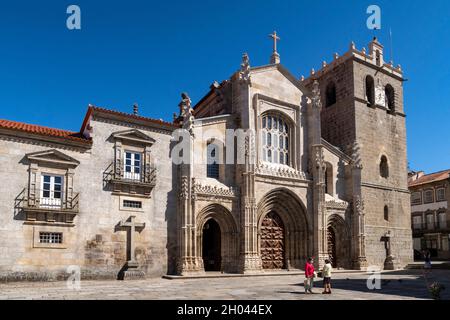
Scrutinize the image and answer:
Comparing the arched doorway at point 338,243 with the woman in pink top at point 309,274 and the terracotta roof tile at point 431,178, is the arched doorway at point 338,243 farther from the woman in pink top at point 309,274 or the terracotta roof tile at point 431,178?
the terracotta roof tile at point 431,178

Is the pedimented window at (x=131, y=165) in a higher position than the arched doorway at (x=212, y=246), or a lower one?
higher

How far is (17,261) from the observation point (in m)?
19.8

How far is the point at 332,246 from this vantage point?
3167cm

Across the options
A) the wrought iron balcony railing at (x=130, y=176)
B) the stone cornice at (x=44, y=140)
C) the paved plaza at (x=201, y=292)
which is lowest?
the paved plaza at (x=201, y=292)

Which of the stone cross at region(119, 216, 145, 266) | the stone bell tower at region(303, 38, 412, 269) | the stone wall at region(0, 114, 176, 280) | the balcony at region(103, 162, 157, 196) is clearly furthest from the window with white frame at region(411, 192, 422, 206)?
the stone cross at region(119, 216, 145, 266)

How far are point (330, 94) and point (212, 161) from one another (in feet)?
51.0

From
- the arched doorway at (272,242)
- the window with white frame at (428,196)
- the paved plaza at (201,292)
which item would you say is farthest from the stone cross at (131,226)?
the window with white frame at (428,196)

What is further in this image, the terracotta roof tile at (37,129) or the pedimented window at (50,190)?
the terracotta roof tile at (37,129)

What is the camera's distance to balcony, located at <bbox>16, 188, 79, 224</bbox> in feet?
66.5

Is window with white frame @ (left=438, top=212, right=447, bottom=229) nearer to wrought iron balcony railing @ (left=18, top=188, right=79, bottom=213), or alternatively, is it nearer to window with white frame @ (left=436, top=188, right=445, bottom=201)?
window with white frame @ (left=436, top=188, right=445, bottom=201)

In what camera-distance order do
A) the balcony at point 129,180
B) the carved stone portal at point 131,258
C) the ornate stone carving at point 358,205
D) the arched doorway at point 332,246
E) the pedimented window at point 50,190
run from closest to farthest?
the pedimented window at point 50,190, the carved stone portal at point 131,258, the balcony at point 129,180, the arched doorway at point 332,246, the ornate stone carving at point 358,205

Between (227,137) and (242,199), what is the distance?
398cm

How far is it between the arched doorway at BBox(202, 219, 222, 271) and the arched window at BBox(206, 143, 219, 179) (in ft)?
9.30

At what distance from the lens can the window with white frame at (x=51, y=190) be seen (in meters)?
21.0
